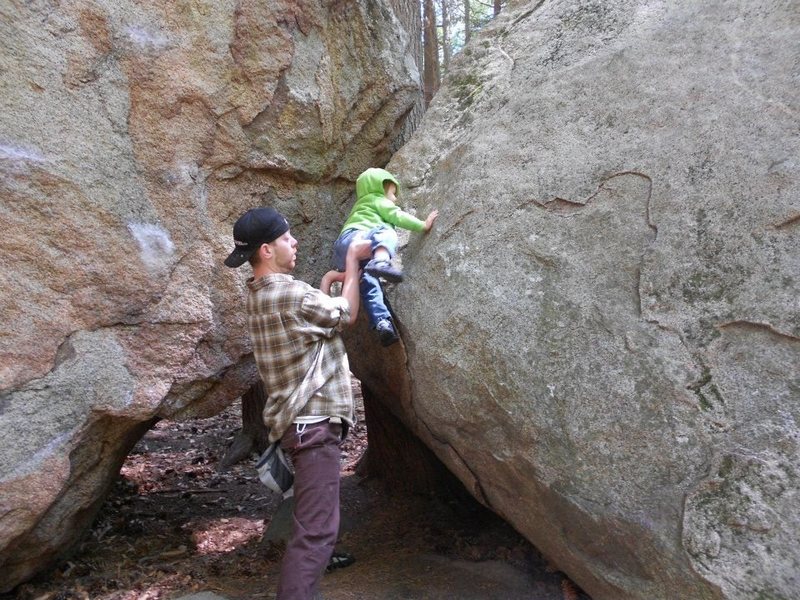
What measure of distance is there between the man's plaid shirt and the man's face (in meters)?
0.10

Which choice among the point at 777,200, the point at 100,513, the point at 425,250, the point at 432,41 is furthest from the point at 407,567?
the point at 432,41

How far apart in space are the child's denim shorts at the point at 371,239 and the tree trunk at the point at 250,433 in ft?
8.30

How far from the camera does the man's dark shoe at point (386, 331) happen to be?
2986 millimetres

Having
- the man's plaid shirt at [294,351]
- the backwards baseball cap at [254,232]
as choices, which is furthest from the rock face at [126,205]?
the man's plaid shirt at [294,351]

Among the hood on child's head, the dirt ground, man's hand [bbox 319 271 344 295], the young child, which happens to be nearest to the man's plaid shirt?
the young child

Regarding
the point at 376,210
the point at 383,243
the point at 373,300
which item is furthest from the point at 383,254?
the point at 376,210

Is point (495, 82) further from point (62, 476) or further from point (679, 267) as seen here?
point (62, 476)

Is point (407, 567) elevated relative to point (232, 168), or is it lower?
lower

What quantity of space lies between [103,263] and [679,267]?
227 cm

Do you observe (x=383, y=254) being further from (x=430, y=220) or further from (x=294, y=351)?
(x=294, y=351)

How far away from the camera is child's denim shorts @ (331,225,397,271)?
317 centimetres

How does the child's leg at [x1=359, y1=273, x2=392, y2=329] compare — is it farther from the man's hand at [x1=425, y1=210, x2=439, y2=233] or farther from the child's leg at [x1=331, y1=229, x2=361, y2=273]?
the man's hand at [x1=425, y1=210, x2=439, y2=233]

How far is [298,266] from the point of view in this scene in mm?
3777

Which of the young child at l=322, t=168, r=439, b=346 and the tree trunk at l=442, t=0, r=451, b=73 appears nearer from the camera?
the young child at l=322, t=168, r=439, b=346
